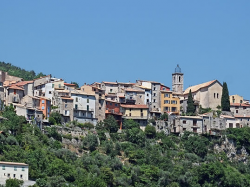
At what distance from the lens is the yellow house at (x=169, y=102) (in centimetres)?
12131

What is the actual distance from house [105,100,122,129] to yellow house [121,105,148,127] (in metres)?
0.85

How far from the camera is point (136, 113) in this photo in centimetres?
11606

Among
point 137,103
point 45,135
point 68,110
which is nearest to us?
point 45,135

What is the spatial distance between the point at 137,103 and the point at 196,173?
1898cm

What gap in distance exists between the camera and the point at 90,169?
96.8 meters

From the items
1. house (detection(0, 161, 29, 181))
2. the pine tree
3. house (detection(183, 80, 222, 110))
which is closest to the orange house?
house (detection(0, 161, 29, 181))

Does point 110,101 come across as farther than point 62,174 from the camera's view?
Yes

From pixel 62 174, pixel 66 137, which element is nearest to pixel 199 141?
pixel 66 137

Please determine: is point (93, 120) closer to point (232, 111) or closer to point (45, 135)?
point (45, 135)

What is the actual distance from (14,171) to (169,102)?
3911 cm

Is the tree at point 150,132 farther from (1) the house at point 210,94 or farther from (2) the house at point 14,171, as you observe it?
(2) the house at point 14,171

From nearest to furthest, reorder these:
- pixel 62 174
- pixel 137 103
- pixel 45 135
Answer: pixel 62 174
pixel 45 135
pixel 137 103

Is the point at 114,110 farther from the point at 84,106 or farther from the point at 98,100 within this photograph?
the point at 84,106

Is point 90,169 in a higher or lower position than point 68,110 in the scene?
lower
